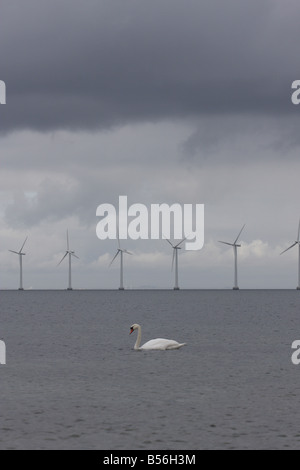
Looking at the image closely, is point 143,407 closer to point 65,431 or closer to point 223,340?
point 65,431

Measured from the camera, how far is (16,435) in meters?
34.6

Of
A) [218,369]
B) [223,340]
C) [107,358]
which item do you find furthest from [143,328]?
[218,369]

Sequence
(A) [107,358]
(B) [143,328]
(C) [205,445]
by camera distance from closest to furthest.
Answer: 1. (C) [205,445]
2. (A) [107,358]
3. (B) [143,328]

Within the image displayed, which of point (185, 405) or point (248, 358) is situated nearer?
point (185, 405)

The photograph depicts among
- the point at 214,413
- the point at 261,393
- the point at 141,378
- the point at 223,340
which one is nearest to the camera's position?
the point at 214,413

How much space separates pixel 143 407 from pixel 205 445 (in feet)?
32.1

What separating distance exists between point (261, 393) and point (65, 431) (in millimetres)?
15925

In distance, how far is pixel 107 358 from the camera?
230ft

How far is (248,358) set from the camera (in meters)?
70.6

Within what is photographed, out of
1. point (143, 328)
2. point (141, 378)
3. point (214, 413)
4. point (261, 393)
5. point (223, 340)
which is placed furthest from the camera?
point (143, 328)
